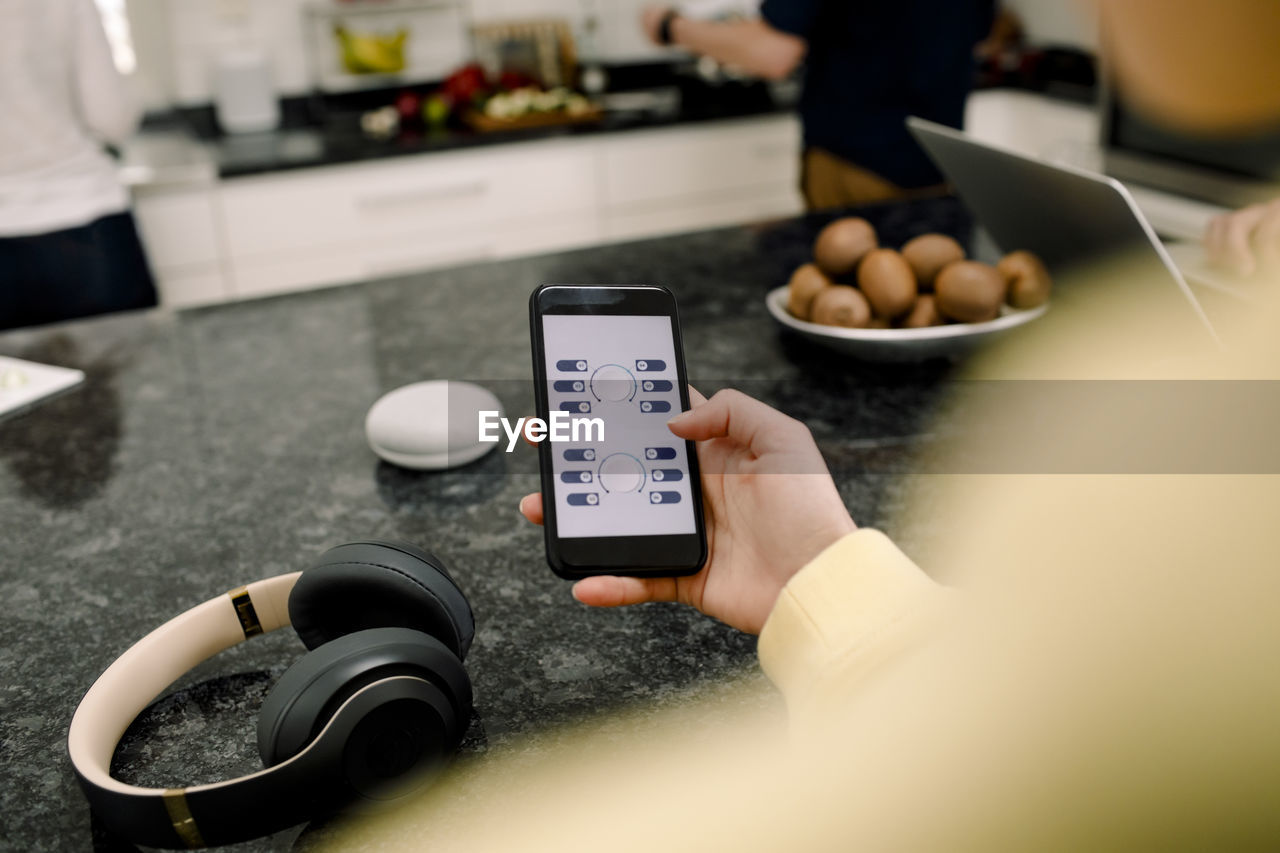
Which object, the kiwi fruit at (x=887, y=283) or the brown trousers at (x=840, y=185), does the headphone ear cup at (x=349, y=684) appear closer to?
the kiwi fruit at (x=887, y=283)

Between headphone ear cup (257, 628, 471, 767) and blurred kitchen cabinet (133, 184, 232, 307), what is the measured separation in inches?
73.0

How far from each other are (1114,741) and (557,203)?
217 centimetres

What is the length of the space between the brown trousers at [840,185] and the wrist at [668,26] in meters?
0.39

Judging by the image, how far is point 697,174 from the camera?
255 centimetres

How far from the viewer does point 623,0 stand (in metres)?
3.00

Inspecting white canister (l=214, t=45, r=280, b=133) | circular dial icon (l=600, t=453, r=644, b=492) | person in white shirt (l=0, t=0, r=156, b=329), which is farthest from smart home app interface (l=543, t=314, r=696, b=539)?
white canister (l=214, t=45, r=280, b=133)

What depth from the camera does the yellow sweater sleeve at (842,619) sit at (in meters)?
0.51

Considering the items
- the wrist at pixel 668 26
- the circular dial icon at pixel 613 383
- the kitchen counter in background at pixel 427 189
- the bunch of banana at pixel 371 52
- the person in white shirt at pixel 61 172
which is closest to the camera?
the circular dial icon at pixel 613 383

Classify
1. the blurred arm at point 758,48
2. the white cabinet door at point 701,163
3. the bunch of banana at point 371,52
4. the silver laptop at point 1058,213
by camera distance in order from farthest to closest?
the bunch of banana at point 371,52
the white cabinet door at point 701,163
the blurred arm at point 758,48
the silver laptop at point 1058,213

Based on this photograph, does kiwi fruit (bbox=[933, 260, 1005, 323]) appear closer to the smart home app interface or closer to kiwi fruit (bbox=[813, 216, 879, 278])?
kiwi fruit (bbox=[813, 216, 879, 278])

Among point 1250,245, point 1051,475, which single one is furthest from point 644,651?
point 1250,245

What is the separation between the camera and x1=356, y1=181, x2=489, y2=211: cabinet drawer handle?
7.55 ft

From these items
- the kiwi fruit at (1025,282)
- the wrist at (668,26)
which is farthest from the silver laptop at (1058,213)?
the wrist at (668,26)

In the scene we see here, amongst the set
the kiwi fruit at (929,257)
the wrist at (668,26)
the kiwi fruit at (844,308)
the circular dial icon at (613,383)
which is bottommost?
the kiwi fruit at (844,308)
